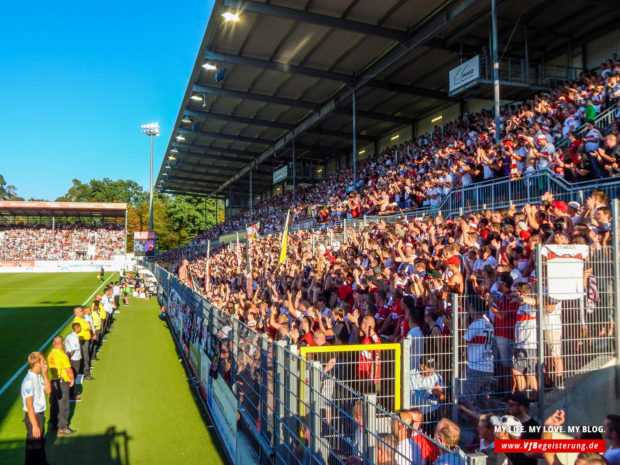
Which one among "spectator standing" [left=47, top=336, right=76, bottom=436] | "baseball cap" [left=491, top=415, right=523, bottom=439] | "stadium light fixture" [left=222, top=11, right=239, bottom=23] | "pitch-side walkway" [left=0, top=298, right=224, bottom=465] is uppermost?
"stadium light fixture" [left=222, top=11, right=239, bottom=23]

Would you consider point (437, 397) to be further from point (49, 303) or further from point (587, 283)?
point (49, 303)

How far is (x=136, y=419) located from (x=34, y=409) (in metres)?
2.51

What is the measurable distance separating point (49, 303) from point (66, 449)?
19100 mm

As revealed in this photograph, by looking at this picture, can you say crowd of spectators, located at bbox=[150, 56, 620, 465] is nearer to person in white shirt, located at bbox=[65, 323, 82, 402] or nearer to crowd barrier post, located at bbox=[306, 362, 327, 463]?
crowd barrier post, located at bbox=[306, 362, 327, 463]

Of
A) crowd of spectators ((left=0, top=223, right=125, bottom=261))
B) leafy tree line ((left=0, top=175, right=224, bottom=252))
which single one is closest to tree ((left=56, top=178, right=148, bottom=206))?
leafy tree line ((left=0, top=175, right=224, bottom=252))

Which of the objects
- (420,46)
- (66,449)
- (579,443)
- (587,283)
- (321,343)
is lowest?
(66,449)

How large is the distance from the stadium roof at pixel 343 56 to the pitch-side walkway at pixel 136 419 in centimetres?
1113

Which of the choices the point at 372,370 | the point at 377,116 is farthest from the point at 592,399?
the point at 377,116

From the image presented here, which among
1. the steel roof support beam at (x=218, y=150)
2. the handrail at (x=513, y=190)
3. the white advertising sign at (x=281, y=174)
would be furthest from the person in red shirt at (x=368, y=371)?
the steel roof support beam at (x=218, y=150)

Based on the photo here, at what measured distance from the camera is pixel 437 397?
5.09m

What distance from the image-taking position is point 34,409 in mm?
6660

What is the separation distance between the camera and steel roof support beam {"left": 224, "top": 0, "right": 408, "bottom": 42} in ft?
50.8

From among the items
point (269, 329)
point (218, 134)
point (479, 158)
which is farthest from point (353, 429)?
point (218, 134)

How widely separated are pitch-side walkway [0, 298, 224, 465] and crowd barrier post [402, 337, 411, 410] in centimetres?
353
